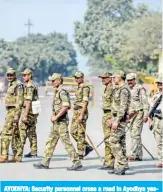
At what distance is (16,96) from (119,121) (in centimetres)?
232

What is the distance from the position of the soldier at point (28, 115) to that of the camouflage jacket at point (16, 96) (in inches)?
12.3

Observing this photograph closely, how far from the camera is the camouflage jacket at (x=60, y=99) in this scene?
10.6m

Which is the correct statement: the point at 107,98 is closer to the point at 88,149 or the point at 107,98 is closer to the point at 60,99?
the point at 60,99

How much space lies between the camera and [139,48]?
2719 inches

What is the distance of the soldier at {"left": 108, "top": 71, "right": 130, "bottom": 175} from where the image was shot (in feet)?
32.9

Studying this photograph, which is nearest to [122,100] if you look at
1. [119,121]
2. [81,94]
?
[119,121]

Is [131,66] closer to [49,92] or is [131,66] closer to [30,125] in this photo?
[49,92]

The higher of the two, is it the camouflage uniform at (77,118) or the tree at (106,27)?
the tree at (106,27)

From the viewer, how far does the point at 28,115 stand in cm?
1224

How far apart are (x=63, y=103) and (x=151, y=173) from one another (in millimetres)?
1817

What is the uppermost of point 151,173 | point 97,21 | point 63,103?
point 97,21

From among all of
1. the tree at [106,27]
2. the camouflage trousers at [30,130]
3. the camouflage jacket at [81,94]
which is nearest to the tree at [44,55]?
the tree at [106,27]

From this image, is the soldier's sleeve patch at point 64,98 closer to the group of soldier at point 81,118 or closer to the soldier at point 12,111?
the group of soldier at point 81,118

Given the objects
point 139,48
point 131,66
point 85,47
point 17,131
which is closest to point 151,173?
point 17,131
